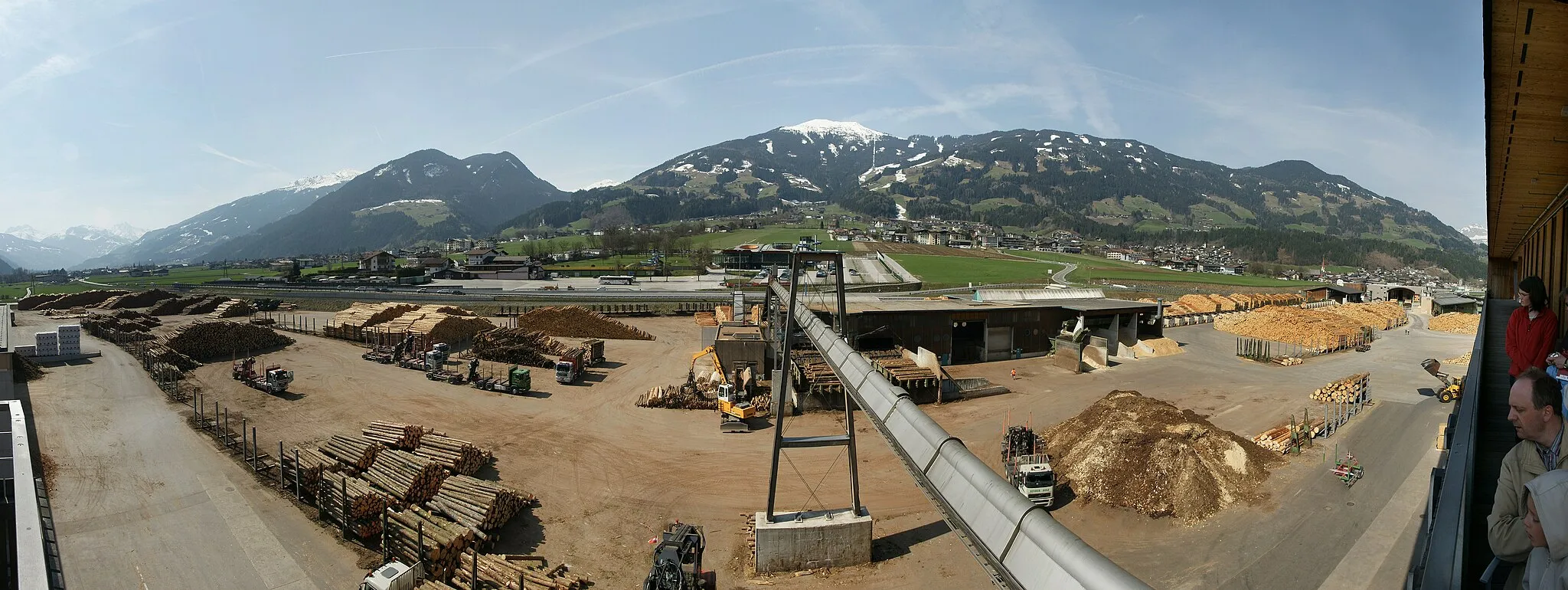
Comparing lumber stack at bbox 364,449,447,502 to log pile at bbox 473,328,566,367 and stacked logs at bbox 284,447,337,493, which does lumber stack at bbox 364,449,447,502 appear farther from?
log pile at bbox 473,328,566,367

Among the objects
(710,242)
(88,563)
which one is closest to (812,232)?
(710,242)

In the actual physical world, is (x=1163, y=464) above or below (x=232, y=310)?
below

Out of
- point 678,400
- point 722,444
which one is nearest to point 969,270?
point 678,400

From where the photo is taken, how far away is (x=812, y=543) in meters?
15.4

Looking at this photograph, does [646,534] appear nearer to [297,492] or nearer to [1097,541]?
Answer: [297,492]

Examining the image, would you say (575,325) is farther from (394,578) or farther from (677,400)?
(394,578)

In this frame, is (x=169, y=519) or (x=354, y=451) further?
(x=354, y=451)

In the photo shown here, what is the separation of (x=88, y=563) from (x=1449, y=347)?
7159 centimetres

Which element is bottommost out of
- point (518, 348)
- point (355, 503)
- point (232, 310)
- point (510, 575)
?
point (510, 575)

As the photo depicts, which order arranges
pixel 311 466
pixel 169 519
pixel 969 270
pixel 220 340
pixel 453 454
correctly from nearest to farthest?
1. pixel 169 519
2. pixel 311 466
3. pixel 453 454
4. pixel 220 340
5. pixel 969 270

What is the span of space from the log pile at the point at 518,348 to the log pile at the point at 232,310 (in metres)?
38.5

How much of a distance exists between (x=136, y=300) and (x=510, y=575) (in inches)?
3279

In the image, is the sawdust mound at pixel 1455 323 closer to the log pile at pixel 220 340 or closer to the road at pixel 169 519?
the road at pixel 169 519

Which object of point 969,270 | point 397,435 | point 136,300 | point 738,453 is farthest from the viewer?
point 969,270
